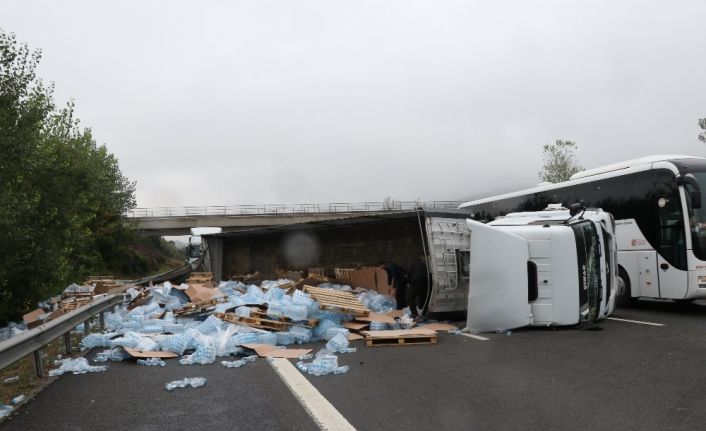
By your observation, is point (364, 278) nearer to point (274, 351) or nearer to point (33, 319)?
point (274, 351)

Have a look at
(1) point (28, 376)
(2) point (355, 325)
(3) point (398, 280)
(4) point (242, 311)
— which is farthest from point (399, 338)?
(1) point (28, 376)

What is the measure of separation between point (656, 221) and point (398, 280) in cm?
592

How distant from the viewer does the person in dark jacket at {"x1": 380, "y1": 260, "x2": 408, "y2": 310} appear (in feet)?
42.6

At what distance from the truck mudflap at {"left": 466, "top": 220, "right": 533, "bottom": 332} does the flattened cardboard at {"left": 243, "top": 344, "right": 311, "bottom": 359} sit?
3276 mm

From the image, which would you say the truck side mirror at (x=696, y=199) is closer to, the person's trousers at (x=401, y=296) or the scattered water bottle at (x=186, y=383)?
the person's trousers at (x=401, y=296)

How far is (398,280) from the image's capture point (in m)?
13.3

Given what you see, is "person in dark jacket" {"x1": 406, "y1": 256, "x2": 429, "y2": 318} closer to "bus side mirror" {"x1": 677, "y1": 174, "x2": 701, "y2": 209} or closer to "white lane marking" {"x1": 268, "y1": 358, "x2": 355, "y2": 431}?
"white lane marking" {"x1": 268, "y1": 358, "x2": 355, "y2": 431}

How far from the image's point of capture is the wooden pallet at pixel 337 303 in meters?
10.2

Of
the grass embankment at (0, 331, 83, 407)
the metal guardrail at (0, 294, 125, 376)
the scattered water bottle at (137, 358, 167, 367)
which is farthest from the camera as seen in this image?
the scattered water bottle at (137, 358, 167, 367)

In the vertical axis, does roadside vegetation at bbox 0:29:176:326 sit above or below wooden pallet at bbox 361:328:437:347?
above

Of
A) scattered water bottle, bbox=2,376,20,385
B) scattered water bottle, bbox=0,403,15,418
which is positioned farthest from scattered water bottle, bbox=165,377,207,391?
scattered water bottle, bbox=2,376,20,385

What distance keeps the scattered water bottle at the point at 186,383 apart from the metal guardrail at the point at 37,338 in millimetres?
1598

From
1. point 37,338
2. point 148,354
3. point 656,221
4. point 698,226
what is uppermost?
point 656,221

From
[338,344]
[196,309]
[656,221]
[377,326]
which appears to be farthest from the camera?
[196,309]
